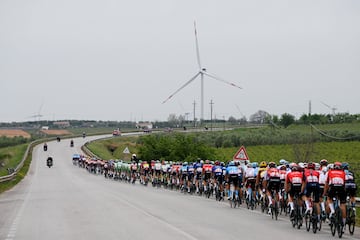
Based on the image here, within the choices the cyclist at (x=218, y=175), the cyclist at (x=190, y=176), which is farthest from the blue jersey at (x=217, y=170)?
the cyclist at (x=190, y=176)

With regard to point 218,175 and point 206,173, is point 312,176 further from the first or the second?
point 206,173

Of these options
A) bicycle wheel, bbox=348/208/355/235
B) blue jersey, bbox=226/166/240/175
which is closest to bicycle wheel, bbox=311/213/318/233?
bicycle wheel, bbox=348/208/355/235

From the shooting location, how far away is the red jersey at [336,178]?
1703 centimetres

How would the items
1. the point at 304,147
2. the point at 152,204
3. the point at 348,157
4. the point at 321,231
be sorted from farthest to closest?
the point at 304,147
the point at 348,157
the point at 152,204
the point at 321,231

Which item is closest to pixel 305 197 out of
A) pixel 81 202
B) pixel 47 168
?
pixel 81 202

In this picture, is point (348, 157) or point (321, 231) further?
point (348, 157)

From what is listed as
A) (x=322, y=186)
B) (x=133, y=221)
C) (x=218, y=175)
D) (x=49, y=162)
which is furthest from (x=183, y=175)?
(x=49, y=162)

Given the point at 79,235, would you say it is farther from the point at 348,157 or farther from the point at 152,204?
the point at 348,157

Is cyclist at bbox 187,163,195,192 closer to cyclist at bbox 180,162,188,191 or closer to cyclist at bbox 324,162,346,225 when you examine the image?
cyclist at bbox 180,162,188,191

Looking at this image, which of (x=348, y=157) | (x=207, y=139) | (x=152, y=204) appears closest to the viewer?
(x=152, y=204)

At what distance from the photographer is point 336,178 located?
17062 mm

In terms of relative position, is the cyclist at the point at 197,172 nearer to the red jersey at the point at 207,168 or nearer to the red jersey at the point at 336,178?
the red jersey at the point at 207,168

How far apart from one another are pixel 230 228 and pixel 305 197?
2108 millimetres

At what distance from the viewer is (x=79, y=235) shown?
1659 cm
